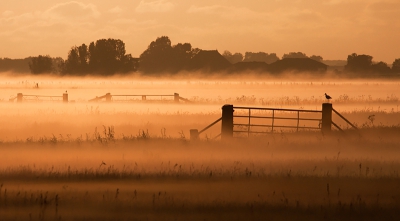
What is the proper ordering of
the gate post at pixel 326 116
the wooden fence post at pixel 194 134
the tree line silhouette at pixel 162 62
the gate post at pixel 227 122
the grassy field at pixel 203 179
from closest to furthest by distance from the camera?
the grassy field at pixel 203 179
the wooden fence post at pixel 194 134
the gate post at pixel 227 122
the gate post at pixel 326 116
the tree line silhouette at pixel 162 62

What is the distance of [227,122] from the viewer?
2472 cm

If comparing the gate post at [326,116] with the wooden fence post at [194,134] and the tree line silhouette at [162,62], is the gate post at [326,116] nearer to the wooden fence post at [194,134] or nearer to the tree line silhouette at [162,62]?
the wooden fence post at [194,134]

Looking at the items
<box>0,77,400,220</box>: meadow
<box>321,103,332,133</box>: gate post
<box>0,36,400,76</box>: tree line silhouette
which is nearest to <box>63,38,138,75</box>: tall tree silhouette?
<box>0,36,400,76</box>: tree line silhouette

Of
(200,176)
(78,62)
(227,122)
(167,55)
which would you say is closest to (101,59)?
(78,62)

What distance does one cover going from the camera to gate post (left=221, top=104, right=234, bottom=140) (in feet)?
80.5

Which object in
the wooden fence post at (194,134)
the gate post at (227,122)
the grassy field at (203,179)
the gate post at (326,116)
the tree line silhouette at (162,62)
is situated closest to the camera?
the grassy field at (203,179)

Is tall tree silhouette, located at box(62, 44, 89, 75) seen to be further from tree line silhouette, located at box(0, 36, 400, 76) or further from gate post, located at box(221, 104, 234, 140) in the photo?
gate post, located at box(221, 104, 234, 140)

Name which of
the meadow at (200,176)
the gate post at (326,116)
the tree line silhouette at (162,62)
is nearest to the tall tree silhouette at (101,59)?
the tree line silhouette at (162,62)

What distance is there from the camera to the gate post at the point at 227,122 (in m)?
24.5

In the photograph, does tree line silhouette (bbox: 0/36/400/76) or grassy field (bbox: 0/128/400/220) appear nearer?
grassy field (bbox: 0/128/400/220)

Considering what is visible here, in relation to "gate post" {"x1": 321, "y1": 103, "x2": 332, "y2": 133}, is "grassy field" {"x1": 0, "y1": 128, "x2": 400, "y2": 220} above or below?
below

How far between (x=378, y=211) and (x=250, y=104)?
39736 mm

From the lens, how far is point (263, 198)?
535 inches

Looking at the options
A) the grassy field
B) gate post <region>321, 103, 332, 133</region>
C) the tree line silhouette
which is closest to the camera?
the grassy field
